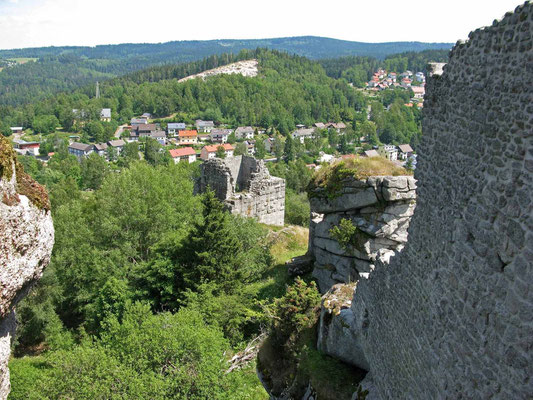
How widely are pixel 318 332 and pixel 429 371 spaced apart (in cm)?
500

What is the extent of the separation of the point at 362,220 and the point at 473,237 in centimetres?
1048

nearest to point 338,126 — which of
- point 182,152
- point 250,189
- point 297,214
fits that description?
point 182,152

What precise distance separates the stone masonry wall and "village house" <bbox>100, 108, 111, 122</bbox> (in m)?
162

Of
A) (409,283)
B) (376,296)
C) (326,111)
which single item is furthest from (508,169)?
(326,111)

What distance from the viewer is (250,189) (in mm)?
29703

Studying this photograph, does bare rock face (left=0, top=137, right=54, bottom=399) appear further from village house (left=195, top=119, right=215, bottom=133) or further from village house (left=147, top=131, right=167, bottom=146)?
village house (left=195, top=119, right=215, bottom=133)

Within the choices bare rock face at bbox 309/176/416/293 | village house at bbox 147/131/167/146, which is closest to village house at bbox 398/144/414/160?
village house at bbox 147/131/167/146

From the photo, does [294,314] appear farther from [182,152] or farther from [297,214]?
[182,152]

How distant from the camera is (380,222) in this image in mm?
14906

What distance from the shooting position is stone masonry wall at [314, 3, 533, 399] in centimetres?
410

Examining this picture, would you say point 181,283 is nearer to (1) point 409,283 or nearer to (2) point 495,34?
(1) point 409,283

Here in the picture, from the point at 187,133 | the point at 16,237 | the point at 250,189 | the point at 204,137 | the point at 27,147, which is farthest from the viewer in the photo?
the point at 204,137

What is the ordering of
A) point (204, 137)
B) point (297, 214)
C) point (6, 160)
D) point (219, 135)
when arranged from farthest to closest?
point (204, 137)
point (219, 135)
point (297, 214)
point (6, 160)

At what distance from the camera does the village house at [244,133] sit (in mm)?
141500
